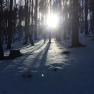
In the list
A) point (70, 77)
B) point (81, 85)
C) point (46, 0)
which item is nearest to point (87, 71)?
point (70, 77)

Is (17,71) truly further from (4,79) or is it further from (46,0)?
(46,0)

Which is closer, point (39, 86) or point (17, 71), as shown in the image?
point (39, 86)

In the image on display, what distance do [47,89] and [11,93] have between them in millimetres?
1171

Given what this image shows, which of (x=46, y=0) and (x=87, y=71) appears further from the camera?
(x=46, y=0)

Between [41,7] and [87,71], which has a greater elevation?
[41,7]

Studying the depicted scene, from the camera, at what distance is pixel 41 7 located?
148ft

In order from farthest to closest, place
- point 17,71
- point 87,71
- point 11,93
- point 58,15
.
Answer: point 58,15
point 17,71
point 87,71
point 11,93

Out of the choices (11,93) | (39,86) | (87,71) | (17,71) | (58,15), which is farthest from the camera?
(58,15)

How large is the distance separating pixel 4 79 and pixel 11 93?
89.8 inches

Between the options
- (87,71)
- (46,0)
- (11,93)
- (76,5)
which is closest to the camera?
(11,93)

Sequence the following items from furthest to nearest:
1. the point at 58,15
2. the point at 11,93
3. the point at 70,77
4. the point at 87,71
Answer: the point at 58,15 < the point at 87,71 < the point at 70,77 < the point at 11,93

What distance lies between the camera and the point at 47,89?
9977mm

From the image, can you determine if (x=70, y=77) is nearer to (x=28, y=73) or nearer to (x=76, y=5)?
(x=28, y=73)

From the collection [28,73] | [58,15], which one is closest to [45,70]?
[28,73]
